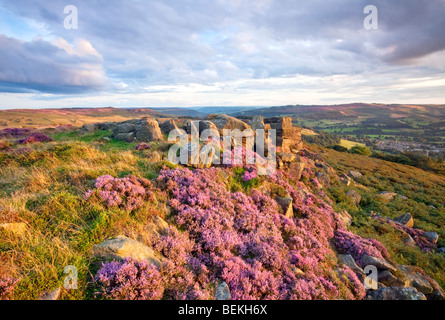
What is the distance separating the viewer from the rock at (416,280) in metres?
8.33

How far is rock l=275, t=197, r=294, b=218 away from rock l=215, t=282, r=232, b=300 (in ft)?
20.1

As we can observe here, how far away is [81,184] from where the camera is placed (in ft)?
23.5

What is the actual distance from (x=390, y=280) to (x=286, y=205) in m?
4.99

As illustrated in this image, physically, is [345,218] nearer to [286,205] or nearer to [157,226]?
[286,205]

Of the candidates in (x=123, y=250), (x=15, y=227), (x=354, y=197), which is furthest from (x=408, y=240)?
(x=15, y=227)

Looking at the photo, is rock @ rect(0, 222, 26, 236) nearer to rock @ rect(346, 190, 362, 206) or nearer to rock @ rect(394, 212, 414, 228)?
rock @ rect(346, 190, 362, 206)

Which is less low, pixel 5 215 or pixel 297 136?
pixel 297 136

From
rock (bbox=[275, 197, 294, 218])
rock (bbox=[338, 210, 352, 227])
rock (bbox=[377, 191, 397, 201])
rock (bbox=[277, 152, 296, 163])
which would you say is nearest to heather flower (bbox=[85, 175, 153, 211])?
rock (bbox=[275, 197, 294, 218])

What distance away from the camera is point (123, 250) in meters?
4.55

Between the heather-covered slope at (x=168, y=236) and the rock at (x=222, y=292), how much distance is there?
124 millimetres
